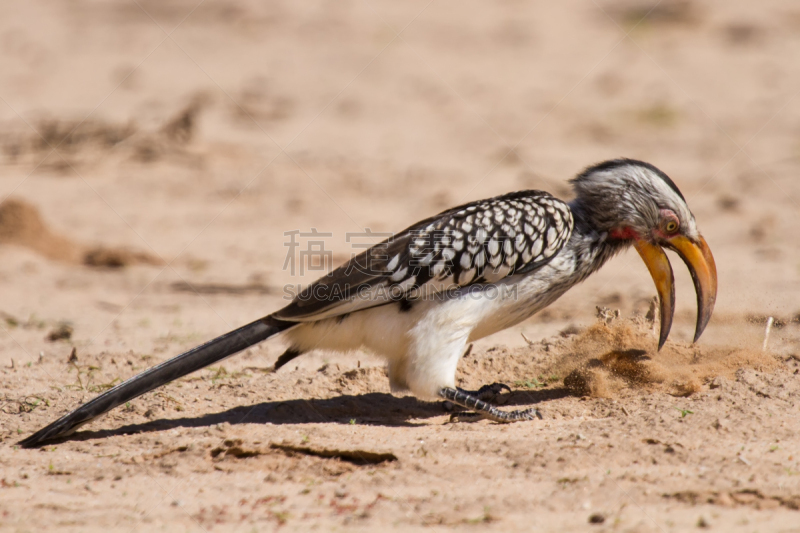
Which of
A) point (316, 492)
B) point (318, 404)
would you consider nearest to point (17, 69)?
point (318, 404)

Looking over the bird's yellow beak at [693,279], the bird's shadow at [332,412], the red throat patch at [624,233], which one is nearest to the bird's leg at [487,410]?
the bird's shadow at [332,412]

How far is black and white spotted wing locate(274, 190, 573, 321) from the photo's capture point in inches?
173

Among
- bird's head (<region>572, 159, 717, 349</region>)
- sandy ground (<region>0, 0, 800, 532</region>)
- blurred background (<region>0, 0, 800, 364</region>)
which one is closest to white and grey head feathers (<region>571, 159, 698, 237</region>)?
bird's head (<region>572, 159, 717, 349</region>)

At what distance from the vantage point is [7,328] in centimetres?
615

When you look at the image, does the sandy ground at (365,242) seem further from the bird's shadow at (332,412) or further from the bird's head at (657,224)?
the bird's head at (657,224)

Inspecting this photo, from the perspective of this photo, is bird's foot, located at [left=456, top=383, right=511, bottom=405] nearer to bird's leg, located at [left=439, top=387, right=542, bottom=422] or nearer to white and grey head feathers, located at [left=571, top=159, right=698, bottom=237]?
bird's leg, located at [left=439, top=387, right=542, bottom=422]

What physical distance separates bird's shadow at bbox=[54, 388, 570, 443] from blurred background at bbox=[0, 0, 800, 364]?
1.18m

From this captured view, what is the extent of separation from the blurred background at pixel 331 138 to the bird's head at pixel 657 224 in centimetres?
61

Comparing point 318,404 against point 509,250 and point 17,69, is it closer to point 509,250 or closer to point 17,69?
point 509,250

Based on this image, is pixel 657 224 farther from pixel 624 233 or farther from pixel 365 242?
pixel 365 242

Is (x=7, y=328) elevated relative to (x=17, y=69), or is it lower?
lower

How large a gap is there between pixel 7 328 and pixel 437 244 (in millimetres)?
3843

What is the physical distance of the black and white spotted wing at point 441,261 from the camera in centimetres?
439

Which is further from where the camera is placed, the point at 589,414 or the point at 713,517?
the point at 589,414
